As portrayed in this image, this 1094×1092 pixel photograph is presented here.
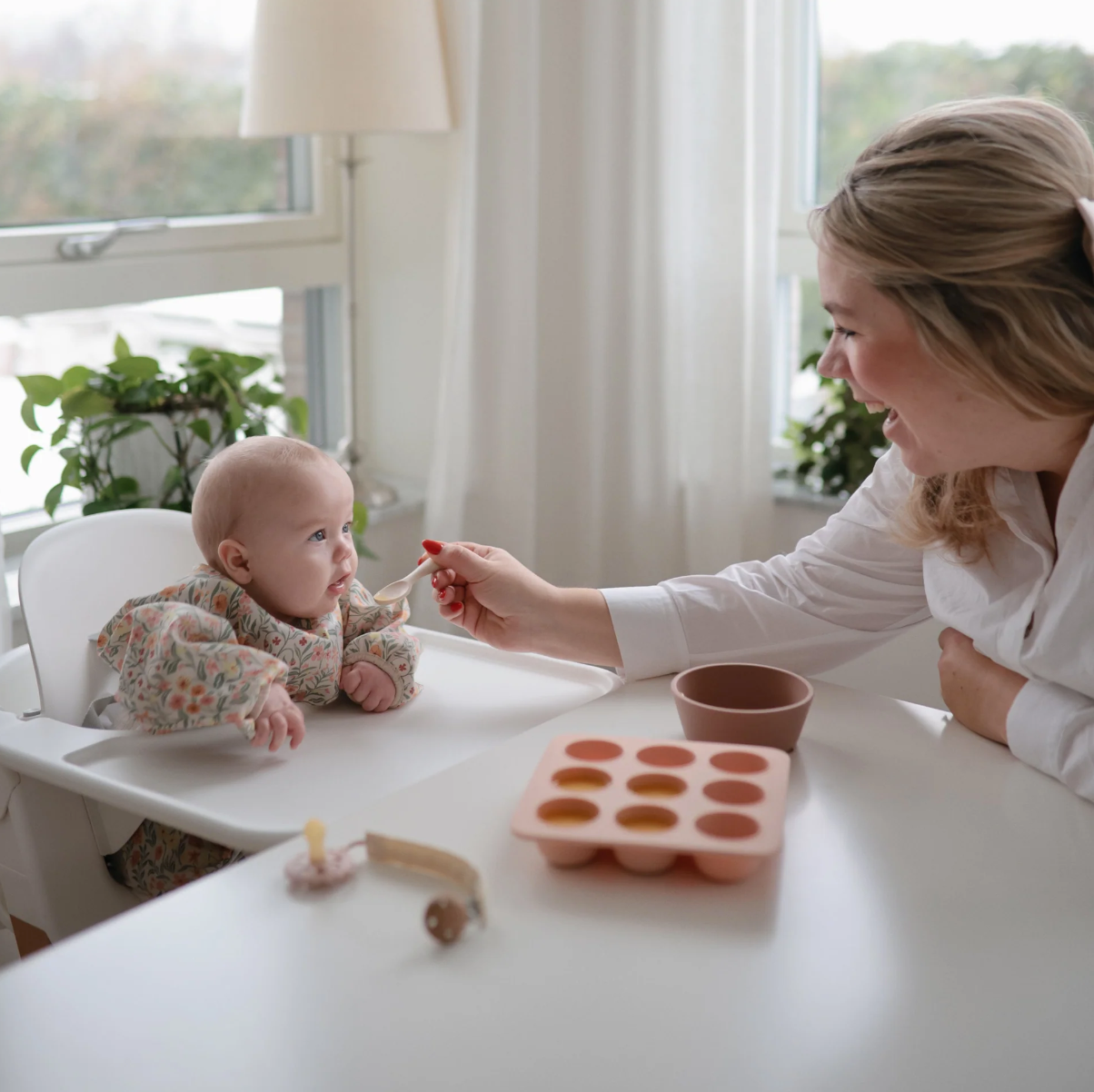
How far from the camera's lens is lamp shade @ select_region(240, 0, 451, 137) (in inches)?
88.7

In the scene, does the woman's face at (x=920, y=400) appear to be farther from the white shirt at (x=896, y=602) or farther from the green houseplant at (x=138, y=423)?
the green houseplant at (x=138, y=423)

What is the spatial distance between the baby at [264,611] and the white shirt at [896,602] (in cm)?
27

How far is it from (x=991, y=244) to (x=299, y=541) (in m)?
0.70

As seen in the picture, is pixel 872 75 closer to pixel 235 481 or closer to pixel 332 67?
pixel 332 67

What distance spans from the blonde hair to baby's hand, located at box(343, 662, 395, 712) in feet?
1.98

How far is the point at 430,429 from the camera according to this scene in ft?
9.29

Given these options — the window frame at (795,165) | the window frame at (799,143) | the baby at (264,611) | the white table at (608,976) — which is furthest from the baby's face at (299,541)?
the window frame at (799,143)

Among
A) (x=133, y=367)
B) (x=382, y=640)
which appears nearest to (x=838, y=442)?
(x=133, y=367)

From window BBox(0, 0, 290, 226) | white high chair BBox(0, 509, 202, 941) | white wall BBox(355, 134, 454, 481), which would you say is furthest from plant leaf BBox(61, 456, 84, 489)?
white wall BBox(355, 134, 454, 481)

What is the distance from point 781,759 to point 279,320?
200 cm

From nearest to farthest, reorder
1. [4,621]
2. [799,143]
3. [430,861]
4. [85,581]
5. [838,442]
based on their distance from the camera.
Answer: [430,861] < [85,581] < [4,621] < [838,442] < [799,143]

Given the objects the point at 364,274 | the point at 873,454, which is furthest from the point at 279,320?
the point at 873,454

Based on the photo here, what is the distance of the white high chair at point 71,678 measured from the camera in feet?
4.15

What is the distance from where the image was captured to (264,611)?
131 cm
